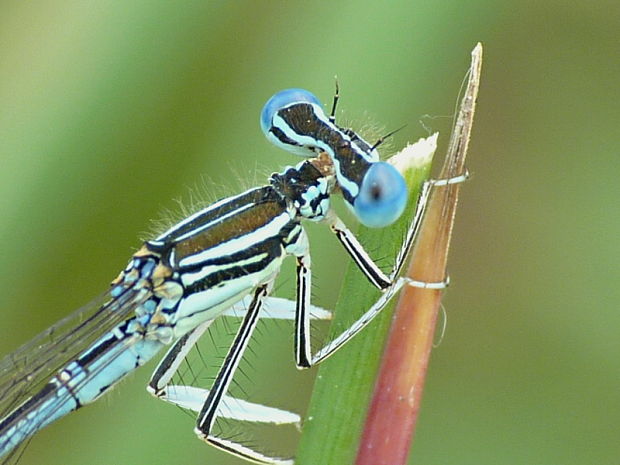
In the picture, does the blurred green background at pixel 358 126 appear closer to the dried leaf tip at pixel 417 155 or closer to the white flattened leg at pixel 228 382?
the white flattened leg at pixel 228 382

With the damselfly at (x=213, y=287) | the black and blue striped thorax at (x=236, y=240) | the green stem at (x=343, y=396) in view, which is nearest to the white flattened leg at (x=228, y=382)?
the damselfly at (x=213, y=287)

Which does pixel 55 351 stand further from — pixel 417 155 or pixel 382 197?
pixel 417 155

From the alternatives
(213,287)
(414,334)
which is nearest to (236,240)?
(213,287)

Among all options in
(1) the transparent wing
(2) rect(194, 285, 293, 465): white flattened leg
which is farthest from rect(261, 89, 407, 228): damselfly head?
(1) the transparent wing

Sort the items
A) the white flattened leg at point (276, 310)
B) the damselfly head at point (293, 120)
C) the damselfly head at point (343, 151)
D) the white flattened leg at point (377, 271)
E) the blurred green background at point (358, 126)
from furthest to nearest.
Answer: the blurred green background at point (358, 126), the white flattened leg at point (276, 310), the damselfly head at point (293, 120), the damselfly head at point (343, 151), the white flattened leg at point (377, 271)

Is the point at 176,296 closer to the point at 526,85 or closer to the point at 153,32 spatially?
the point at 153,32

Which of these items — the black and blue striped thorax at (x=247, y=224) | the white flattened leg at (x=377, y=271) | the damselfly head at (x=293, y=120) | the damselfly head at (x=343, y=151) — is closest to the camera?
the white flattened leg at (x=377, y=271)
